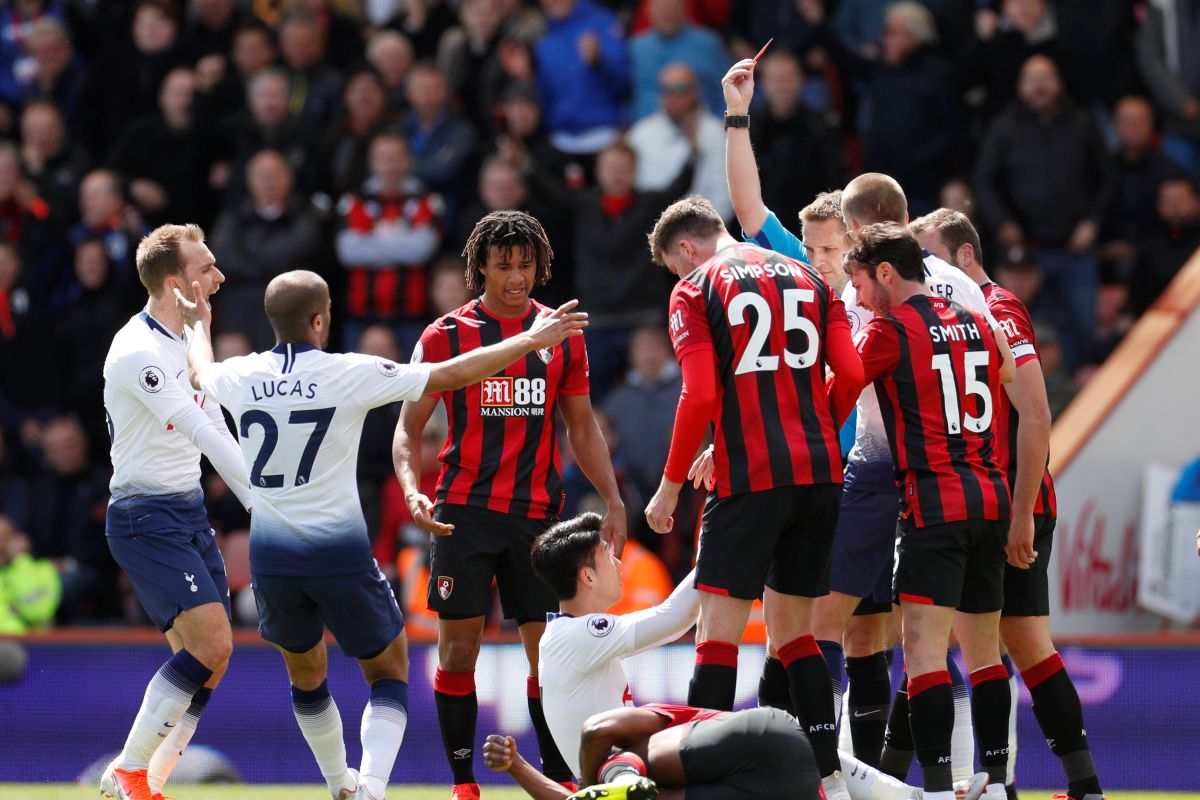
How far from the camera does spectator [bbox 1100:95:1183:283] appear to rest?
13289mm

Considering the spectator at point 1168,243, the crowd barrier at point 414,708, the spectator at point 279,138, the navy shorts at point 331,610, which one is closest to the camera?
the navy shorts at point 331,610

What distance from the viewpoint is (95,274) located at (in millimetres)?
14297

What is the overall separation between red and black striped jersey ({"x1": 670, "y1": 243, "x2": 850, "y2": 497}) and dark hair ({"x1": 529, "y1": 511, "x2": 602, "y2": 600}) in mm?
591

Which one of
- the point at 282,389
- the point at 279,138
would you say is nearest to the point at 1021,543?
the point at 282,389

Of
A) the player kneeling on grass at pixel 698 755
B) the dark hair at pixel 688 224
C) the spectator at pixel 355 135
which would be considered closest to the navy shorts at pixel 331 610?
the player kneeling on grass at pixel 698 755

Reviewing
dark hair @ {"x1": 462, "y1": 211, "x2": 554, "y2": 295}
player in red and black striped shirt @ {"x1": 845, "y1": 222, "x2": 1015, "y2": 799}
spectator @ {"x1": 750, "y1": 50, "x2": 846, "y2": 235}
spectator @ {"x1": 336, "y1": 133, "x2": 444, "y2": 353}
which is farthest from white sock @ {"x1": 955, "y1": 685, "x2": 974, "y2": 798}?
spectator @ {"x1": 336, "y1": 133, "x2": 444, "y2": 353}

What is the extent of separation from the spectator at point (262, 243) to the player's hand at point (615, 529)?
22.3 ft

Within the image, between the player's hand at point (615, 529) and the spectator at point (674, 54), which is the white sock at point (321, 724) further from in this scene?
the spectator at point (674, 54)

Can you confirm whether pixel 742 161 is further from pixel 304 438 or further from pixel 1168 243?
pixel 1168 243

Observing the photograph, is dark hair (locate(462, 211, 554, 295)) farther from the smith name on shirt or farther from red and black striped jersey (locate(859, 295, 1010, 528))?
red and black striped jersey (locate(859, 295, 1010, 528))

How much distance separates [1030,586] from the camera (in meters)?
7.67

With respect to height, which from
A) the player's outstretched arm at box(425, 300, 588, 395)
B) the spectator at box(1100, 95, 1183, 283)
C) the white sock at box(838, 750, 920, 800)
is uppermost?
the spectator at box(1100, 95, 1183, 283)

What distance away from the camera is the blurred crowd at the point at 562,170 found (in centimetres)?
1322

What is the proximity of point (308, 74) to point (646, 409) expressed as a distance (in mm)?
4794
